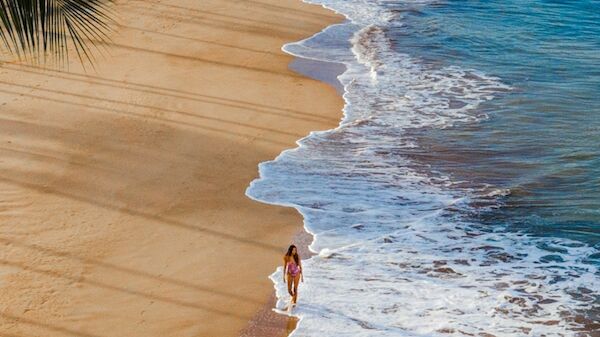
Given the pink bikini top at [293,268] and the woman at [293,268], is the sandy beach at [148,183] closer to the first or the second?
the woman at [293,268]

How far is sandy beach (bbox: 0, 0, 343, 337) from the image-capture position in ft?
44.9

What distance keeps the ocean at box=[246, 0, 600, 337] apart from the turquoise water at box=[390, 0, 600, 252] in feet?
0.18

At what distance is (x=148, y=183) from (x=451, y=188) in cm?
608

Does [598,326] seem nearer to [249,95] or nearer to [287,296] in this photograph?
[287,296]

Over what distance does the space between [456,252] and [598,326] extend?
3.06m

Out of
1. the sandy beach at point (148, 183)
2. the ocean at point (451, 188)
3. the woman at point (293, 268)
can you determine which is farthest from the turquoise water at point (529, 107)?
the woman at point (293, 268)

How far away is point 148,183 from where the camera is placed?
701 inches

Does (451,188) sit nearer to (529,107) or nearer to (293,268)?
(293,268)

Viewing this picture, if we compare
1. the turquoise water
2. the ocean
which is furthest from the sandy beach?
the turquoise water

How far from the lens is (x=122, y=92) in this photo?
22.7 meters

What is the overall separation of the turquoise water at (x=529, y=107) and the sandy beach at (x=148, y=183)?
3.97 meters

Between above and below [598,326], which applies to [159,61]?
above

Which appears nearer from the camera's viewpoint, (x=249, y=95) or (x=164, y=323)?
(x=164, y=323)

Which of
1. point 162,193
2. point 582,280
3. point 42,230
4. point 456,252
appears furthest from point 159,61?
point 582,280
